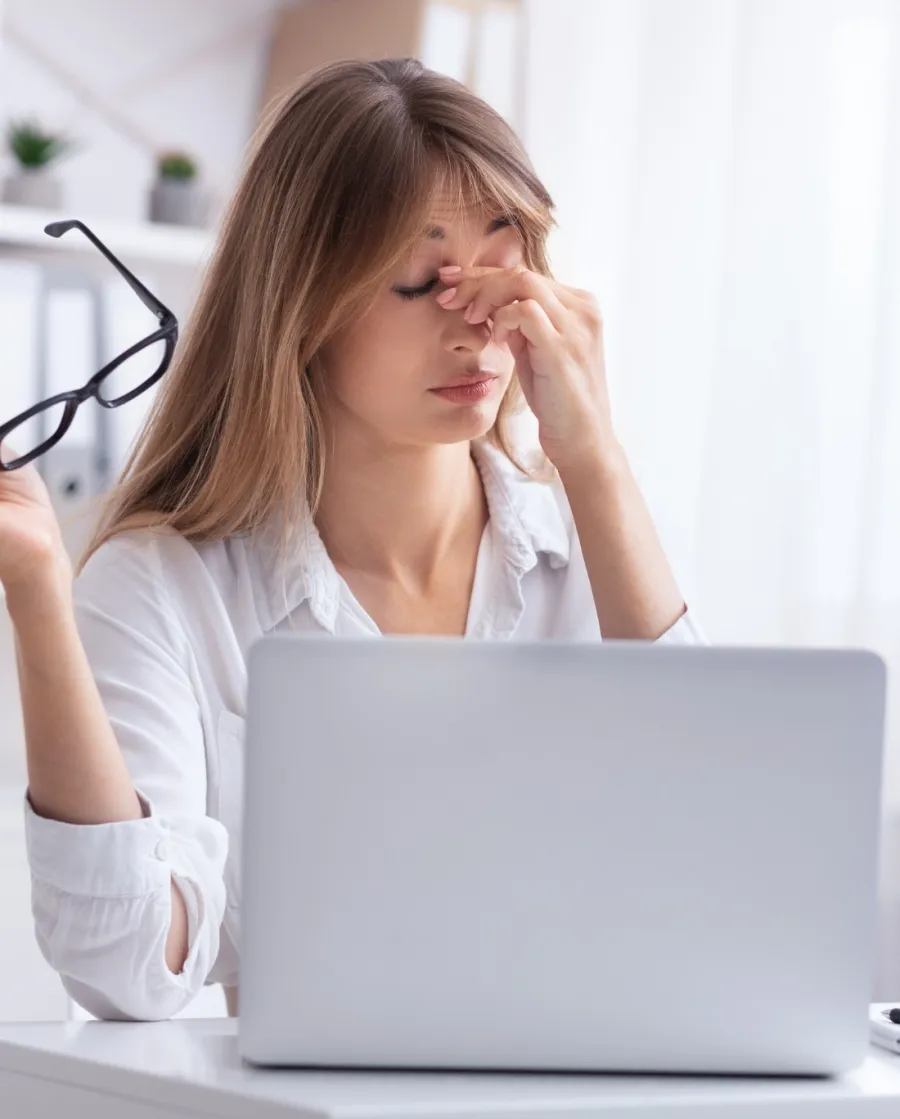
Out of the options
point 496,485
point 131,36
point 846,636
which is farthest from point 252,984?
point 131,36

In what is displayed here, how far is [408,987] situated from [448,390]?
678 mm

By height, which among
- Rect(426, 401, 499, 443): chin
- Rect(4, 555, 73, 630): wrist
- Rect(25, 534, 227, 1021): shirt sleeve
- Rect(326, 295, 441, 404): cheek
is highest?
Rect(326, 295, 441, 404): cheek

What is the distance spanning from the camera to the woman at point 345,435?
1261mm

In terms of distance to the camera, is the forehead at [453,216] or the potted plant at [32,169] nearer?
the forehead at [453,216]

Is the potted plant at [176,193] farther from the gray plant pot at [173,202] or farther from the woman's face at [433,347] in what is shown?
the woman's face at [433,347]

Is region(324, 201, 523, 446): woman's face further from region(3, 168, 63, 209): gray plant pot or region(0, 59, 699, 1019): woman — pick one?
region(3, 168, 63, 209): gray plant pot

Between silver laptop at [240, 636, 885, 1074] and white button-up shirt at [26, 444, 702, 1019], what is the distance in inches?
10.7

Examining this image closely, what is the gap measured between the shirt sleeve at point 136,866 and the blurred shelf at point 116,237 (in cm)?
100

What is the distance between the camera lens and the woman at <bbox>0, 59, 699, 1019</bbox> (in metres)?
1.26

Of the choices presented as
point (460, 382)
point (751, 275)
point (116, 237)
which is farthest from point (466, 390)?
point (116, 237)

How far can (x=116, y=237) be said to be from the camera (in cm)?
214

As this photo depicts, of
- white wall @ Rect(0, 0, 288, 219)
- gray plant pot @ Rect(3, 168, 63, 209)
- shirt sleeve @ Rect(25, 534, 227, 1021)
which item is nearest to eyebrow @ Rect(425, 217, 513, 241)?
shirt sleeve @ Rect(25, 534, 227, 1021)

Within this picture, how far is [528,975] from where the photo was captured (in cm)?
71

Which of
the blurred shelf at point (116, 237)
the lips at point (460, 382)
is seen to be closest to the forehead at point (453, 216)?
the lips at point (460, 382)
